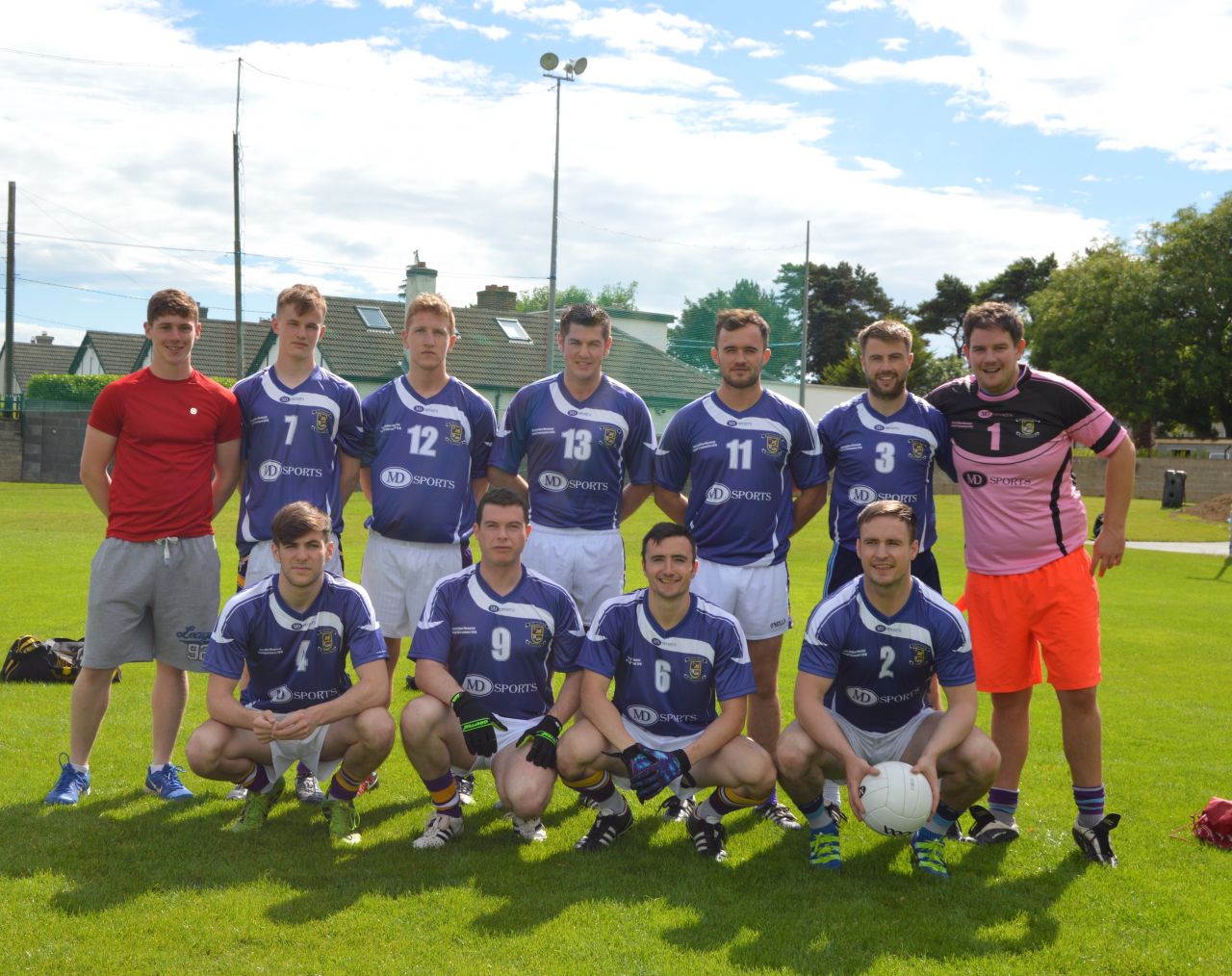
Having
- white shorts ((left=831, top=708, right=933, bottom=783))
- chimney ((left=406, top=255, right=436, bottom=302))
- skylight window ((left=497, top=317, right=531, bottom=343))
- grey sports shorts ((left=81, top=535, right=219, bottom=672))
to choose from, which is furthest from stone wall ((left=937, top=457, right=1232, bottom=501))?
grey sports shorts ((left=81, top=535, right=219, bottom=672))

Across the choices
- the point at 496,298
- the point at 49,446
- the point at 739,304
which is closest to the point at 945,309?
the point at 739,304

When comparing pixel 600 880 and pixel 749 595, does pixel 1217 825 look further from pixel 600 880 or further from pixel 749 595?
pixel 600 880

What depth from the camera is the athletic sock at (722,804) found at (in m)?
4.33

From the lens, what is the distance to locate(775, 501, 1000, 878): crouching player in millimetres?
4172

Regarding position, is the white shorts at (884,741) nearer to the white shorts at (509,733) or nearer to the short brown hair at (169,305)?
the white shorts at (509,733)

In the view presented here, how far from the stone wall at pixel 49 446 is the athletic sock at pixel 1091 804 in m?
30.2

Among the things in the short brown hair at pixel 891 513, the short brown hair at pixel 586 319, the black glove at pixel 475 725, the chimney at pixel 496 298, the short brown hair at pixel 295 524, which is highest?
the chimney at pixel 496 298

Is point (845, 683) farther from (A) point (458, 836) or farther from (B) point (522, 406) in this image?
(B) point (522, 406)

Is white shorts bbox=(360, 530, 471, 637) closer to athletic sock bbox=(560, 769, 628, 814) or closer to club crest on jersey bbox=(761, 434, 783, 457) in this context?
athletic sock bbox=(560, 769, 628, 814)

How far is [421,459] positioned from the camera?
5320mm

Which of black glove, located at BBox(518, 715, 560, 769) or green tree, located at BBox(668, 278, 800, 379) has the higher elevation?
green tree, located at BBox(668, 278, 800, 379)


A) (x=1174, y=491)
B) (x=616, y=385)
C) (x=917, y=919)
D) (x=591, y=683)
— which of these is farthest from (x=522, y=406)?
(x=1174, y=491)

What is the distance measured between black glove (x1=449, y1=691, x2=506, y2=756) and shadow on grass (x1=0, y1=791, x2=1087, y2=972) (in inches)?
16.6

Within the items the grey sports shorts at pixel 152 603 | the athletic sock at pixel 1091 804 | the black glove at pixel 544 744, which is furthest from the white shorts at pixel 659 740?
the grey sports shorts at pixel 152 603
